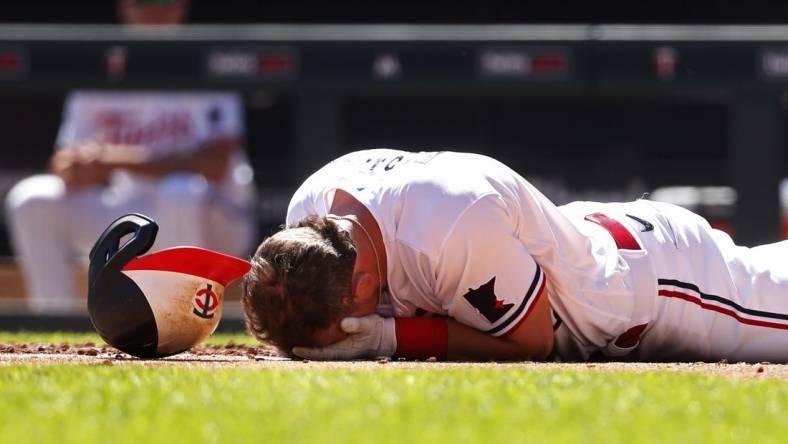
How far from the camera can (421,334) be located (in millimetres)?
3836

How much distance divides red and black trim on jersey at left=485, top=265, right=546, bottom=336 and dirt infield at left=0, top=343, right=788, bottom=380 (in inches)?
4.4

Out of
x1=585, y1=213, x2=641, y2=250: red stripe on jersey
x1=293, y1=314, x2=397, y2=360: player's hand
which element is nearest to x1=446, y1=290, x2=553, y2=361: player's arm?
x1=293, y1=314, x2=397, y2=360: player's hand

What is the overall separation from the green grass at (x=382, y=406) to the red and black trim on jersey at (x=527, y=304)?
0.25 m

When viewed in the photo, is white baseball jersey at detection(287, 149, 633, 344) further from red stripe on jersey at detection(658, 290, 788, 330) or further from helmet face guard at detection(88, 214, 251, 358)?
helmet face guard at detection(88, 214, 251, 358)

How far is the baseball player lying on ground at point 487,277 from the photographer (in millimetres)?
3627

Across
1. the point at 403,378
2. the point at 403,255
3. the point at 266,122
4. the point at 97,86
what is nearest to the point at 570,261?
the point at 403,255

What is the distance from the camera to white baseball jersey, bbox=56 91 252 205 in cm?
887

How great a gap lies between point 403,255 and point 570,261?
489 mm

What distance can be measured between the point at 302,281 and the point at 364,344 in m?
0.33

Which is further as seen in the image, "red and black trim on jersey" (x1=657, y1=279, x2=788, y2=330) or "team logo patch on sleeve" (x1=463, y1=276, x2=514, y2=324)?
"red and black trim on jersey" (x1=657, y1=279, x2=788, y2=330)

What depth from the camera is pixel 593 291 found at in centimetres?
386

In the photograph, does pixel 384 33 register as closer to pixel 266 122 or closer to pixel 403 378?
pixel 266 122
